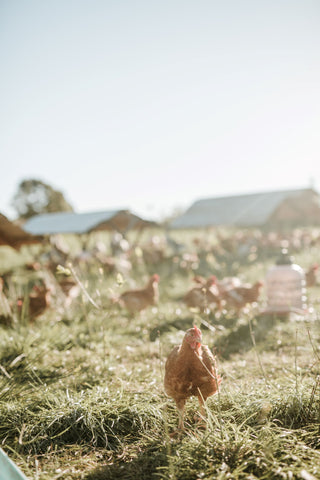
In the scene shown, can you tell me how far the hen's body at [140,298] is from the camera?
20.8 feet

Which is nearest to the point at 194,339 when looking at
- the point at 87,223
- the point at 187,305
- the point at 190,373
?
the point at 190,373

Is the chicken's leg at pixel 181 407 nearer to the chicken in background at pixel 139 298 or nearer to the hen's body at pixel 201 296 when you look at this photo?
the hen's body at pixel 201 296

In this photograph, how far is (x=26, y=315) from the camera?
559cm

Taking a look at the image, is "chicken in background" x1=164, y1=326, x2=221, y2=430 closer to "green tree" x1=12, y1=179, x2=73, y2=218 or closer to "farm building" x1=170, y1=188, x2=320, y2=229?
"farm building" x1=170, y1=188, x2=320, y2=229

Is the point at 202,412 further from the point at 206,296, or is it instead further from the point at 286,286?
the point at 286,286

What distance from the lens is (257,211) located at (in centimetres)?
2009

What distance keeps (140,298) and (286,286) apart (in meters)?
2.76

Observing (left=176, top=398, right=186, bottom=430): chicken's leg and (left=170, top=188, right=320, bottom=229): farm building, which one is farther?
(left=170, top=188, right=320, bottom=229): farm building

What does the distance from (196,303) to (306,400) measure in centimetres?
330

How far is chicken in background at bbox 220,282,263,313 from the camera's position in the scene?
6.20 metres

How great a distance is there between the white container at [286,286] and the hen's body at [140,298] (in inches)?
86.6

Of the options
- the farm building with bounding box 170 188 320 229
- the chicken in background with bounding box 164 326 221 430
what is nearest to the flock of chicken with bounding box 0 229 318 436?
the chicken in background with bounding box 164 326 221 430

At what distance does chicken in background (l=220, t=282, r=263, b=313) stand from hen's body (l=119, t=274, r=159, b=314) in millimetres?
1323

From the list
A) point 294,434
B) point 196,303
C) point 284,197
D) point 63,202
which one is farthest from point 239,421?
point 63,202
